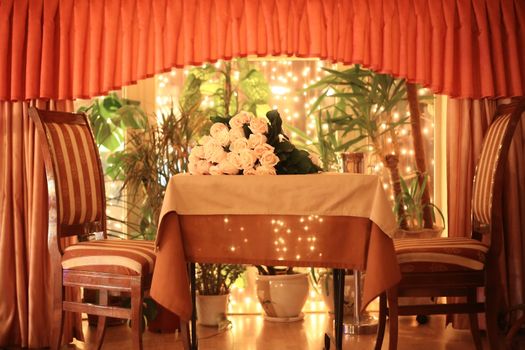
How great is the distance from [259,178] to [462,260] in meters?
1.00

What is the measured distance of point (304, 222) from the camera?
8.88 feet

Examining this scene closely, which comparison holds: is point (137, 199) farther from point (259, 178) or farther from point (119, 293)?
point (259, 178)

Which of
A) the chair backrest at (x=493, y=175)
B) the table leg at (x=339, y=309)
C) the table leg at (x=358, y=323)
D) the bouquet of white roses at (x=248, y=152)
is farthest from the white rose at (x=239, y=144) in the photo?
the table leg at (x=358, y=323)

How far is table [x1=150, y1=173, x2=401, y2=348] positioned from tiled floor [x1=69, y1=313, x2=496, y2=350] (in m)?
1.17

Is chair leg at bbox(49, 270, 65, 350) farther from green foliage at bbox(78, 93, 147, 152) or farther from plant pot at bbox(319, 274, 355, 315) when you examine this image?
plant pot at bbox(319, 274, 355, 315)

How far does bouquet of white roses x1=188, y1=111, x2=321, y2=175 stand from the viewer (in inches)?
110

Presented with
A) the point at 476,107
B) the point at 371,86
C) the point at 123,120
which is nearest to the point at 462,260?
the point at 476,107

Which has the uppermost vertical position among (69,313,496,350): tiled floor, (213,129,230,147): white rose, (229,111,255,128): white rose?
(229,111,255,128): white rose

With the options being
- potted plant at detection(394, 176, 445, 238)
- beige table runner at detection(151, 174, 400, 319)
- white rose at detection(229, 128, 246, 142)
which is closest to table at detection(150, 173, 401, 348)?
beige table runner at detection(151, 174, 400, 319)

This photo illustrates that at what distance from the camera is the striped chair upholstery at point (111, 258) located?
9.90 ft

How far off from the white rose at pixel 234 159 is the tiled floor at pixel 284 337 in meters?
1.35

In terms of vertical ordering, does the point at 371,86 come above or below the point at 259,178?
above

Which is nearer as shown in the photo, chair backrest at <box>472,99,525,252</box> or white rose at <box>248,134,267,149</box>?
white rose at <box>248,134,267,149</box>

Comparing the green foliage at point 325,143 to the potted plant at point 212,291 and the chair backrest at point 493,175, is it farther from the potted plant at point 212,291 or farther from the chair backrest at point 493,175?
the chair backrest at point 493,175
